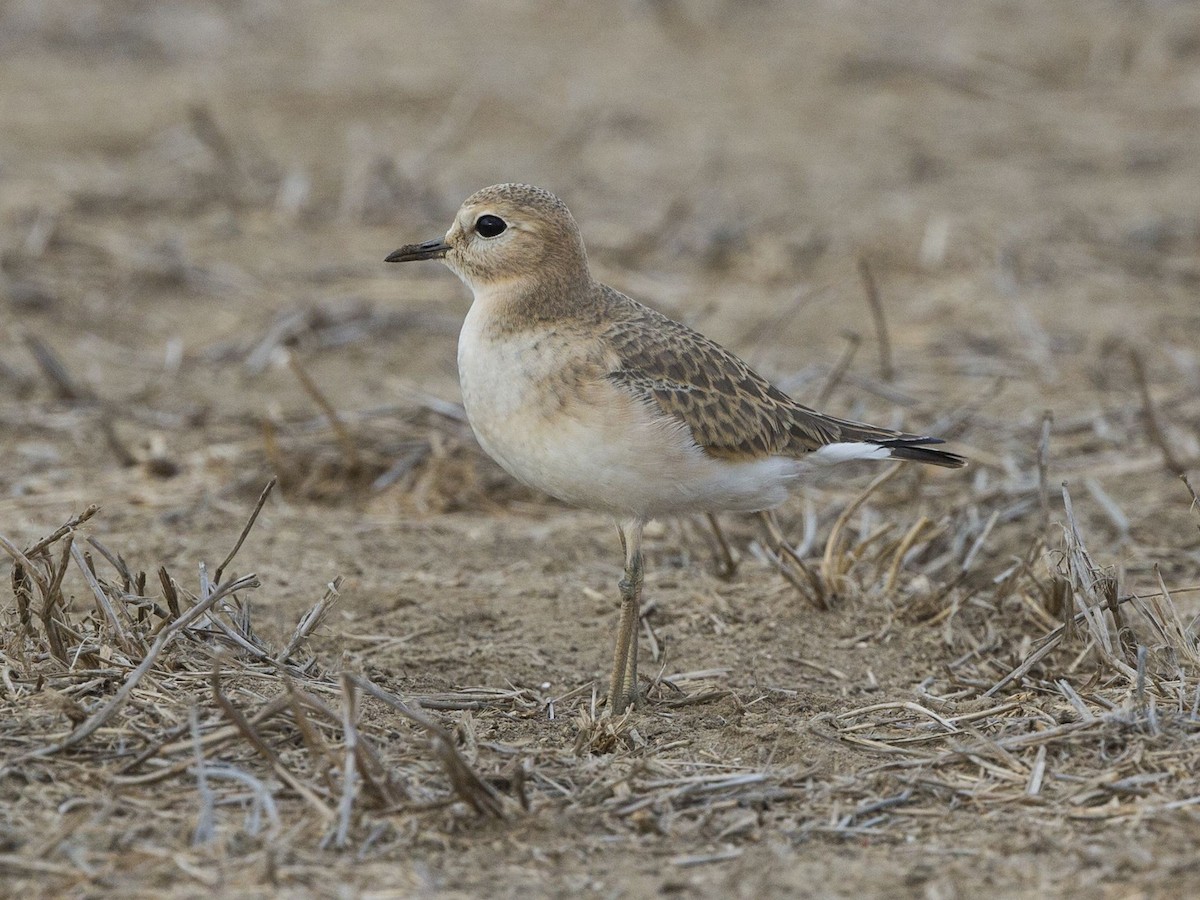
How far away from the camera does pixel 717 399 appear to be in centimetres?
463

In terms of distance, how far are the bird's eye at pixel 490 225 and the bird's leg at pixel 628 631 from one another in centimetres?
98

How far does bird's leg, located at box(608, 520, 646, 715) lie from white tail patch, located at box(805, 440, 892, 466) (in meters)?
0.61

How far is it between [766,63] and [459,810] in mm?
9965

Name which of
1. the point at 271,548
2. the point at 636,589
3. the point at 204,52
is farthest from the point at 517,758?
the point at 204,52

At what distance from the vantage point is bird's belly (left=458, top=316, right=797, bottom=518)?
14.3ft

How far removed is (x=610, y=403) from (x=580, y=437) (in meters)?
0.14

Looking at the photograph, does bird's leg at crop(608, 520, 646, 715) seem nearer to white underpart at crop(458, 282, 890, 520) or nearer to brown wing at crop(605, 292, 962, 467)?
white underpart at crop(458, 282, 890, 520)

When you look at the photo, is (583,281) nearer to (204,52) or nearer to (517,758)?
(517,758)

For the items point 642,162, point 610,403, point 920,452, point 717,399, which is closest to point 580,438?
point 610,403

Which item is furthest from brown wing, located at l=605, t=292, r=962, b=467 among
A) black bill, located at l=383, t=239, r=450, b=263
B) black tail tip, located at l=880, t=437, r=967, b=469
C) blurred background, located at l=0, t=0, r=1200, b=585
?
blurred background, located at l=0, t=0, r=1200, b=585

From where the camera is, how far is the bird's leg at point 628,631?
4473 millimetres

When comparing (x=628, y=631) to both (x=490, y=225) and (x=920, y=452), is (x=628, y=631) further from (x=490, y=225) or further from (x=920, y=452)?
(x=490, y=225)

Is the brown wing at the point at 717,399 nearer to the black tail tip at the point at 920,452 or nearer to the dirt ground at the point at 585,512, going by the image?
the black tail tip at the point at 920,452

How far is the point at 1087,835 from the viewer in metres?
3.70
